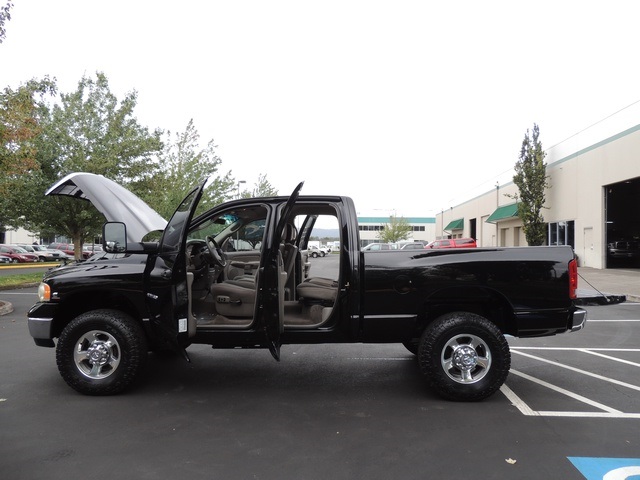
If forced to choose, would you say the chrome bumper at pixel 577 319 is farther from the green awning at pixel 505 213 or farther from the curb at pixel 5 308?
the green awning at pixel 505 213

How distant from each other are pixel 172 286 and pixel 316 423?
180cm

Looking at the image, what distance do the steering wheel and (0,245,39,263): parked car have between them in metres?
38.8

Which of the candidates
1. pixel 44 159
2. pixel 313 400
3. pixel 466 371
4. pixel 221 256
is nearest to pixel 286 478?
pixel 313 400

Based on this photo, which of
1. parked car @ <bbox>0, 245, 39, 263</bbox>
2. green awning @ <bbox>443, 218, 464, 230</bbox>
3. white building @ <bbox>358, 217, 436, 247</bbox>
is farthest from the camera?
white building @ <bbox>358, 217, 436, 247</bbox>

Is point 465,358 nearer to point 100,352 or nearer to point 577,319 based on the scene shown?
point 577,319

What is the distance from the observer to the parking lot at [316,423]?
311 centimetres

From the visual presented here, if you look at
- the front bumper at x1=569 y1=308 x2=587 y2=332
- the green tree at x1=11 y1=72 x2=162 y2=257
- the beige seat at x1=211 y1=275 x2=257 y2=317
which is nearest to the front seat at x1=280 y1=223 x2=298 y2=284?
the beige seat at x1=211 y1=275 x2=257 y2=317

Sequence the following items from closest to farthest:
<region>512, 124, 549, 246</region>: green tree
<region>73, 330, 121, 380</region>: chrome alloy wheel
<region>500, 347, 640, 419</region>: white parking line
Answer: <region>500, 347, 640, 419</region>: white parking line → <region>73, 330, 121, 380</region>: chrome alloy wheel → <region>512, 124, 549, 246</region>: green tree

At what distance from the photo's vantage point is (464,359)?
4340mm

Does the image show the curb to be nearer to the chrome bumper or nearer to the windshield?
the windshield

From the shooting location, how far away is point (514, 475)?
300 centimetres

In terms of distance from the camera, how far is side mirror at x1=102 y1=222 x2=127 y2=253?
4.27 m

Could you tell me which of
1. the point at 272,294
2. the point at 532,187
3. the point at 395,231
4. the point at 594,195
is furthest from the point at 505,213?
the point at 395,231

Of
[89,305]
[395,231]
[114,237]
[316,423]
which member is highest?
[395,231]
